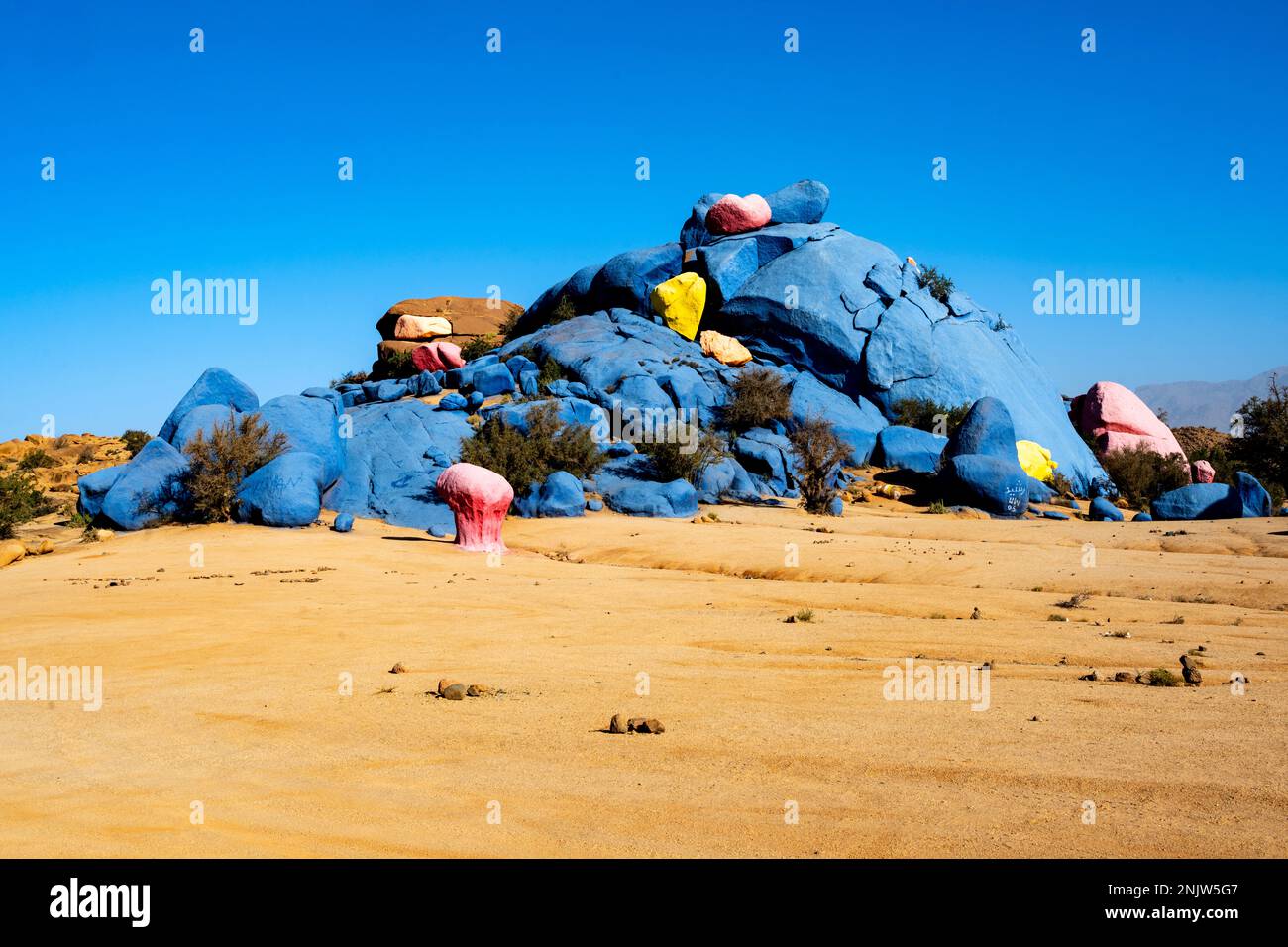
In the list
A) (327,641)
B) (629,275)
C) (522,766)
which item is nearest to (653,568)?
(327,641)

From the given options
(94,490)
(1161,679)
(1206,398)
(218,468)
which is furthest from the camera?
(1206,398)

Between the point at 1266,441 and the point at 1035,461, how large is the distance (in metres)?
5.91

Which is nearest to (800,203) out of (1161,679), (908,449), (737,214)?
(737,214)

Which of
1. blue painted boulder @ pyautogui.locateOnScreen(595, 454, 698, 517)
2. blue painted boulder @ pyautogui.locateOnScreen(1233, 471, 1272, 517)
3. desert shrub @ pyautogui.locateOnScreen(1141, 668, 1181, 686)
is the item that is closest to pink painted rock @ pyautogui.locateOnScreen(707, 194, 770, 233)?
blue painted boulder @ pyautogui.locateOnScreen(595, 454, 698, 517)

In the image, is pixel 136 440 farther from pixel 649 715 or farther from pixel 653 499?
pixel 649 715

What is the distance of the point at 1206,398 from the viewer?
179m

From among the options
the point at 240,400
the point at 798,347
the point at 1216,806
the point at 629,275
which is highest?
the point at 629,275

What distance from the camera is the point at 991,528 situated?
17.1 meters

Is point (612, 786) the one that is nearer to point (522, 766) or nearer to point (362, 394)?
point (522, 766)

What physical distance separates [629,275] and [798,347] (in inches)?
245

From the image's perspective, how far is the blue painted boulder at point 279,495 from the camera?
17562 millimetres

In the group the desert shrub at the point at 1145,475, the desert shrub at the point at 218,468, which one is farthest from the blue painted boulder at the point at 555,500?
the desert shrub at the point at 1145,475

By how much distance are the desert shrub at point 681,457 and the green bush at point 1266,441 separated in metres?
14.2

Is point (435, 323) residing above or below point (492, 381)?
above
